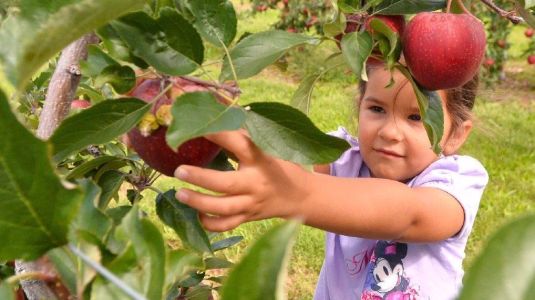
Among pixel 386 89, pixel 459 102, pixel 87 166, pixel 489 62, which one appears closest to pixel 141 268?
pixel 87 166

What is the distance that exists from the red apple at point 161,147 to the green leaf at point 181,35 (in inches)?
1.8

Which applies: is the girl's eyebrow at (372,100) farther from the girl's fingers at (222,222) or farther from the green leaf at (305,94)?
the girl's fingers at (222,222)

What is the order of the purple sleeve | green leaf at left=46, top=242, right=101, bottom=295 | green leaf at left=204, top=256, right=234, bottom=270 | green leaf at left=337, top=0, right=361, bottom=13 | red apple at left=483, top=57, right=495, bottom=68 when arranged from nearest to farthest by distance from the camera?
green leaf at left=46, top=242, right=101, bottom=295, green leaf at left=337, top=0, right=361, bottom=13, green leaf at left=204, top=256, right=234, bottom=270, the purple sleeve, red apple at left=483, top=57, right=495, bottom=68

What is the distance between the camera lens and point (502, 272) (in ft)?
1.02

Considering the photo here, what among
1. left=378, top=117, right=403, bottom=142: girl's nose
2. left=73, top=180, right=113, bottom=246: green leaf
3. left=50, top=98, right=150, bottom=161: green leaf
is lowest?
left=378, top=117, right=403, bottom=142: girl's nose

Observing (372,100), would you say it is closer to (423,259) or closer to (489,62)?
(423,259)

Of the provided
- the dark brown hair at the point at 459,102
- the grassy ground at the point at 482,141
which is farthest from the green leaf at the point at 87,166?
the grassy ground at the point at 482,141

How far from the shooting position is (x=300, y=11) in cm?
593

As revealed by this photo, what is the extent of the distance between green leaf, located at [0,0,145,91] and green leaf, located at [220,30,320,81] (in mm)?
225

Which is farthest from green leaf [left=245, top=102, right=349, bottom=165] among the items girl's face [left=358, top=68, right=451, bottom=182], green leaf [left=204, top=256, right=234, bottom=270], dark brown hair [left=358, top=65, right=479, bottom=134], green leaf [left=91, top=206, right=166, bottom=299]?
dark brown hair [left=358, top=65, right=479, bottom=134]

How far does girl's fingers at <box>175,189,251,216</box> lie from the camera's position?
2.13 ft

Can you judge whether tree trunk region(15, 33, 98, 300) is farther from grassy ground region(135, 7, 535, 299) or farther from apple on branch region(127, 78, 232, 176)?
grassy ground region(135, 7, 535, 299)

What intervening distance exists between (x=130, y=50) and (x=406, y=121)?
783 millimetres

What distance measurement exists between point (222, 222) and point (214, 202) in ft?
0.16
